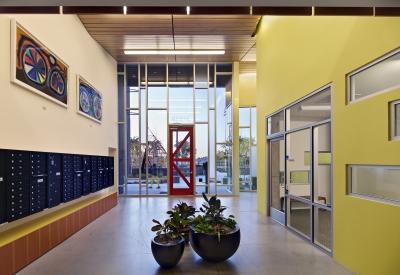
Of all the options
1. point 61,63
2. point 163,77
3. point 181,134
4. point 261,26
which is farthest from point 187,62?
point 61,63

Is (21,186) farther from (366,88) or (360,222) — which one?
(366,88)

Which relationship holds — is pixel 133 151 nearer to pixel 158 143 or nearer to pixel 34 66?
pixel 158 143

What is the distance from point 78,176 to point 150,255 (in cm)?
271

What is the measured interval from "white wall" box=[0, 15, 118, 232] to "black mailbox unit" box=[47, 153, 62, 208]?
0.90ft

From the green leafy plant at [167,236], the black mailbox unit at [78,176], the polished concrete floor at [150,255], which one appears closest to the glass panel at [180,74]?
the black mailbox unit at [78,176]

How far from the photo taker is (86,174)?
6.02 m

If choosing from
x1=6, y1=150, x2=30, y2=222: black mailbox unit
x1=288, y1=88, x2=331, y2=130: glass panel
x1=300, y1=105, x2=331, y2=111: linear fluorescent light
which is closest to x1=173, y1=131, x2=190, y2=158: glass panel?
x1=288, y1=88, x2=331, y2=130: glass panel

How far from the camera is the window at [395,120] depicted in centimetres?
267

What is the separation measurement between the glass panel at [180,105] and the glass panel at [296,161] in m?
5.16

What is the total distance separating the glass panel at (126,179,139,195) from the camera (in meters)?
9.78

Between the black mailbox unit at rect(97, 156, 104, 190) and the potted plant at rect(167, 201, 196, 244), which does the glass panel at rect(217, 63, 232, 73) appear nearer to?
the black mailbox unit at rect(97, 156, 104, 190)

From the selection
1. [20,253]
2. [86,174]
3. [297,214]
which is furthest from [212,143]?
[20,253]

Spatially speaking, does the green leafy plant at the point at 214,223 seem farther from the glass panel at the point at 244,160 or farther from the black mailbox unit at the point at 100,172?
the glass panel at the point at 244,160

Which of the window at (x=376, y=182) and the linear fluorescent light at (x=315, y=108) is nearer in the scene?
the window at (x=376, y=182)
